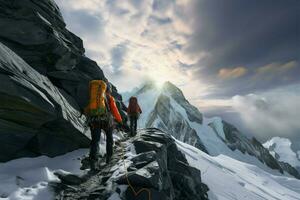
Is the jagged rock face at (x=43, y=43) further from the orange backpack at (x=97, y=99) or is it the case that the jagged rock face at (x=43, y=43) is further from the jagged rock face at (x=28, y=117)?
the orange backpack at (x=97, y=99)

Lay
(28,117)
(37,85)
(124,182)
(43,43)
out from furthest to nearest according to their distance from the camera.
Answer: (43,43)
(37,85)
(28,117)
(124,182)

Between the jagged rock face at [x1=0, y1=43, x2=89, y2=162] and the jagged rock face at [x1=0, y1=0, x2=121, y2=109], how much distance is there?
3.23 meters

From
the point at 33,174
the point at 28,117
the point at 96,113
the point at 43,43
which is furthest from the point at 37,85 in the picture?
the point at 43,43

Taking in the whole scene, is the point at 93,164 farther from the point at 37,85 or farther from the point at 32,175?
the point at 37,85

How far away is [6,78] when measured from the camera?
34.5ft

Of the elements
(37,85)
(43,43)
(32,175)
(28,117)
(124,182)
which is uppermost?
(43,43)

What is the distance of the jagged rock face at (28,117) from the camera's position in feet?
35.1

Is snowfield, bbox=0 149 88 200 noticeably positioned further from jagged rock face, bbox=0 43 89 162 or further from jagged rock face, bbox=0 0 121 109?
jagged rock face, bbox=0 0 121 109

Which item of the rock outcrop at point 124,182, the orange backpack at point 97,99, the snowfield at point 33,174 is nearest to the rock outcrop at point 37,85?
the snowfield at point 33,174

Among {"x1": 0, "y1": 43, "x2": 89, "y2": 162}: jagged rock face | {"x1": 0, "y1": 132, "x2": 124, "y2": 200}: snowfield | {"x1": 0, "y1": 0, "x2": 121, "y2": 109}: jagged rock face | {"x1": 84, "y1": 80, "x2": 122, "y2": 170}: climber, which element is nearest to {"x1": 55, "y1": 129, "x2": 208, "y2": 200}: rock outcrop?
{"x1": 0, "y1": 132, "x2": 124, "y2": 200}: snowfield

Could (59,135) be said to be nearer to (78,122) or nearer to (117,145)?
(78,122)

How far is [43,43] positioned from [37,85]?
4908 mm

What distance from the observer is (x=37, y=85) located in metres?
12.2

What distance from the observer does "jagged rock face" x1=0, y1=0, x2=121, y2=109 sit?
15.3 m
